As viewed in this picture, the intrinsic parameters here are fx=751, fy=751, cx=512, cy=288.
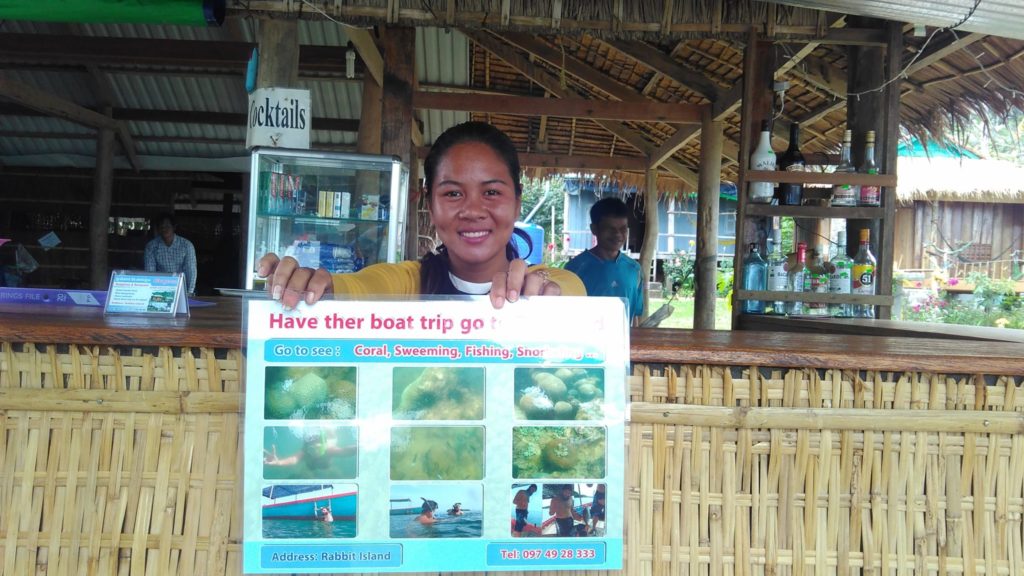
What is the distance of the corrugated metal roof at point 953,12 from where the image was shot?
226 cm

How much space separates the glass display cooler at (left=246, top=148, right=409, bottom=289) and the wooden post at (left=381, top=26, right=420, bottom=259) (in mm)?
107

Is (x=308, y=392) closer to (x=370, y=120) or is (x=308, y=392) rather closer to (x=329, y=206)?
(x=329, y=206)

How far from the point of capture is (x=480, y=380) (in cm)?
110

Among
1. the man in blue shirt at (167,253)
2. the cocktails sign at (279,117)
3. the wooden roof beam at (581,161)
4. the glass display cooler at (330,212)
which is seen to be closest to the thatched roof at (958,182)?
the wooden roof beam at (581,161)

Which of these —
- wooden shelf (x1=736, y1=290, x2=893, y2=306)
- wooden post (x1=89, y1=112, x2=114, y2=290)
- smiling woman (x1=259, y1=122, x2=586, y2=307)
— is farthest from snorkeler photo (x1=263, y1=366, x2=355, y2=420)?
wooden post (x1=89, y1=112, x2=114, y2=290)

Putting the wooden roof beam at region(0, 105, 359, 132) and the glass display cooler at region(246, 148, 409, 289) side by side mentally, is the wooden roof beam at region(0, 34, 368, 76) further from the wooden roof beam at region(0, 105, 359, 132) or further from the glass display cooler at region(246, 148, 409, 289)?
the wooden roof beam at region(0, 105, 359, 132)

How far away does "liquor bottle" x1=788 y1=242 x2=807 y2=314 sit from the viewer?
10.6ft

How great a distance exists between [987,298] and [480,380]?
1131 centimetres

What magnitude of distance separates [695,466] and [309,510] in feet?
1.99

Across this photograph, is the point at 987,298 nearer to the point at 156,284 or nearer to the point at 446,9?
the point at 446,9

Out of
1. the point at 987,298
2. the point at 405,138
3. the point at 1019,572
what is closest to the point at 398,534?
the point at 1019,572

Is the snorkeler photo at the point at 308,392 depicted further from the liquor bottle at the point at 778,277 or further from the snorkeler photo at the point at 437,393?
the liquor bottle at the point at 778,277

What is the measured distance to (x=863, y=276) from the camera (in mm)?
3180

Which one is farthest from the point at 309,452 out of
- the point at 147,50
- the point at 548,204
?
the point at 548,204
